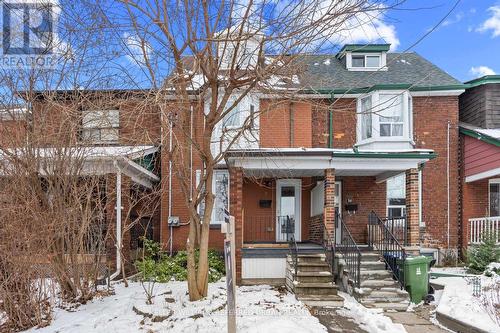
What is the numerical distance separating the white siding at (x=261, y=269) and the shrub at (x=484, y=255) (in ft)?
18.0

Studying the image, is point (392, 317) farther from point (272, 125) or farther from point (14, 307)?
point (272, 125)

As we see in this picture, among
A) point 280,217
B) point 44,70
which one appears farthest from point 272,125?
point 44,70

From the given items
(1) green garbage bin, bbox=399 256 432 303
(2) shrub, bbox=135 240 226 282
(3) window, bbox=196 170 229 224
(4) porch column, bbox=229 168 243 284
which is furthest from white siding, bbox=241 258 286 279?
(3) window, bbox=196 170 229 224

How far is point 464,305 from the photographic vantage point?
8516 mm

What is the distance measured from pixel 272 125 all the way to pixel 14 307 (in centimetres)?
1002

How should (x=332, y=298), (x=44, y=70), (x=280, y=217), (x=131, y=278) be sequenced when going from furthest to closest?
(x=280, y=217), (x=131, y=278), (x=332, y=298), (x=44, y=70)

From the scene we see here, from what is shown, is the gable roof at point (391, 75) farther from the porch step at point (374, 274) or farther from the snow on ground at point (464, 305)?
the snow on ground at point (464, 305)

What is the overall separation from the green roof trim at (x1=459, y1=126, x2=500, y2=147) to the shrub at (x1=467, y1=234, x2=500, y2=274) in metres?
3.40

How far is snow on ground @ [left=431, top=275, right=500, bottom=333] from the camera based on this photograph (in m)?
7.25

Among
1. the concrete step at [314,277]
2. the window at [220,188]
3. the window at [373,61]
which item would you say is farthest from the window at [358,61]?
the concrete step at [314,277]

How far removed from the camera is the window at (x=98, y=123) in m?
8.46

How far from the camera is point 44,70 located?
9.04 metres

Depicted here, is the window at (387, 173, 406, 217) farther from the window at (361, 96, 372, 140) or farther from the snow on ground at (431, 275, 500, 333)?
the snow on ground at (431, 275, 500, 333)

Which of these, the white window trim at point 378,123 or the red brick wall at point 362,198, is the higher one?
the white window trim at point 378,123
